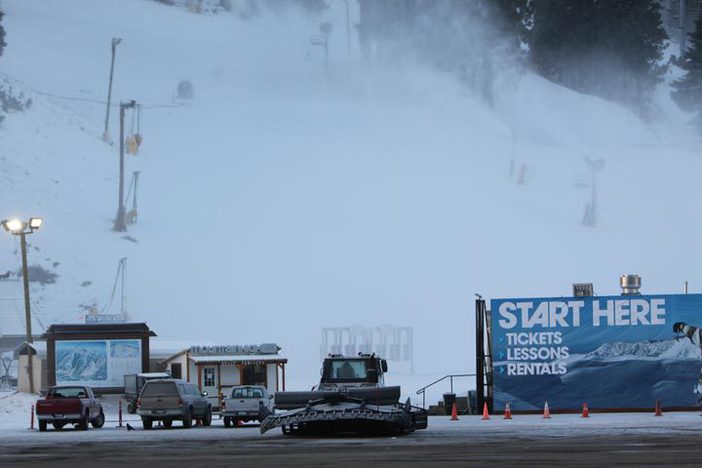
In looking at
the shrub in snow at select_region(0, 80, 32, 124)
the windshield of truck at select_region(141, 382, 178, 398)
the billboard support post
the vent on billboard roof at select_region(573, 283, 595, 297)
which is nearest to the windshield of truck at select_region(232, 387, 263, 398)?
the windshield of truck at select_region(141, 382, 178, 398)

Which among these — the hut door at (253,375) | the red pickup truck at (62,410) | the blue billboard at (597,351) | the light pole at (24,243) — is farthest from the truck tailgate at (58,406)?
the hut door at (253,375)

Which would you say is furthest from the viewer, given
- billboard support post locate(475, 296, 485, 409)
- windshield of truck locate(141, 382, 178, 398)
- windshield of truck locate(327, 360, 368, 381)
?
billboard support post locate(475, 296, 485, 409)

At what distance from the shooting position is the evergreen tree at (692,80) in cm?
13138

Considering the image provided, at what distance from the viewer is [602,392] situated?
53.2m

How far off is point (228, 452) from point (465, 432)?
29.9 ft

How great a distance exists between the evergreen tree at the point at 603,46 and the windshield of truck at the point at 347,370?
302 ft

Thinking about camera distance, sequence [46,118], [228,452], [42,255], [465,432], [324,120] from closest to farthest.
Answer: [228,452]
[465,432]
[42,255]
[46,118]
[324,120]

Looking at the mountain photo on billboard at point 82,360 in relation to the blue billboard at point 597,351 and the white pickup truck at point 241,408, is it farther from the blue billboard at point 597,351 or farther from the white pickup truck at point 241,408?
the blue billboard at point 597,351

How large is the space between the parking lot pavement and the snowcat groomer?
19.3 inches

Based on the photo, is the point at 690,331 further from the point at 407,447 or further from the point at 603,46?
the point at 603,46

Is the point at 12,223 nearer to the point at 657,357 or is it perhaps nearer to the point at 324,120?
the point at 657,357

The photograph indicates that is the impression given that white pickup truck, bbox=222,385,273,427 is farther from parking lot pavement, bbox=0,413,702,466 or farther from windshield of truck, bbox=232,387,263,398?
parking lot pavement, bbox=0,413,702,466

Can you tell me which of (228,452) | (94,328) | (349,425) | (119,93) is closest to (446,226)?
(119,93)

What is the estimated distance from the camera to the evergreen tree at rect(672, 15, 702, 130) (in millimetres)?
131375
